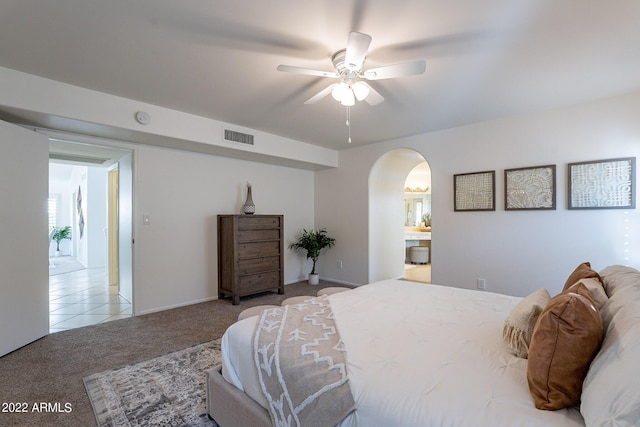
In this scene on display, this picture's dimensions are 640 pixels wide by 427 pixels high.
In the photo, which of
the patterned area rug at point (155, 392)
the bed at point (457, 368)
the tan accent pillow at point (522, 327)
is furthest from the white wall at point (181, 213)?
the tan accent pillow at point (522, 327)

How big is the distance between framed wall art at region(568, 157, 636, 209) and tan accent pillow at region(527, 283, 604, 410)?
287 cm

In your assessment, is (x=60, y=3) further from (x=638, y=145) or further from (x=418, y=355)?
(x=638, y=145)

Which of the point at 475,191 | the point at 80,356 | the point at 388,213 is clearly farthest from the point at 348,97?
the point at 388,213

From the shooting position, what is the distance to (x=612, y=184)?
300cm

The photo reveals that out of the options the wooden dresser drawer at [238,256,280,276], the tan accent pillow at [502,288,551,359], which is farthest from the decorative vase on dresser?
the tan accent pillow at [502,288,551,359]

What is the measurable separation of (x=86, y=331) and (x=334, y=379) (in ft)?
10.5

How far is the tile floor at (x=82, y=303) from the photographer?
347 cm

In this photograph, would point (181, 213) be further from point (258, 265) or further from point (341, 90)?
point (341, 90)

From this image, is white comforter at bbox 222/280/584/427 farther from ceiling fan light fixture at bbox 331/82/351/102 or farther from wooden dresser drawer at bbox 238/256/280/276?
wooden dresser drawer at bbox 238/256/280/276

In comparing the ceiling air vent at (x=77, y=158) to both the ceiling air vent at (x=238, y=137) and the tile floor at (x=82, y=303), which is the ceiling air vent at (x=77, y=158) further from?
the ceiling air vent at (x=238, y=137)

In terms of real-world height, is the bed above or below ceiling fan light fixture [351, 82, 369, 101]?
below

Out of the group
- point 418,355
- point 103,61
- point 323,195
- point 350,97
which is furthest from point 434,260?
point 103,61

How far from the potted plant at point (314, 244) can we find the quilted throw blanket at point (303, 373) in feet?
11.6

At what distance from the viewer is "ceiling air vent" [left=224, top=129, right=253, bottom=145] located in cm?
385
